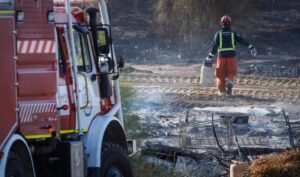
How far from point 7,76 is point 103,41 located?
1.83 metres

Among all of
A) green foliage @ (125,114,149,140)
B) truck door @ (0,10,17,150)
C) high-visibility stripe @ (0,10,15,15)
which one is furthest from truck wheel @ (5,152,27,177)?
green foliage @ (125,114,149,140)

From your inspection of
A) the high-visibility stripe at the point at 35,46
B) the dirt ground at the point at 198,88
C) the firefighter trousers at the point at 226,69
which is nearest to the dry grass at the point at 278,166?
the high-visibility stripe at the point at 35,46

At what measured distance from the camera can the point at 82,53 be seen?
29.6 feet

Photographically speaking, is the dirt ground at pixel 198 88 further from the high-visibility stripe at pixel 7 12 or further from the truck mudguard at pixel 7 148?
the truck mudguard at pixel 7 148

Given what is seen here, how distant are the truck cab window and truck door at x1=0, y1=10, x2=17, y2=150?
130 centimetres

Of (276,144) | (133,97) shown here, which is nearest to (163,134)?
(133,97)

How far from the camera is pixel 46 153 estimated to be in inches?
329

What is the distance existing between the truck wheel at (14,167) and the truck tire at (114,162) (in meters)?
1.58

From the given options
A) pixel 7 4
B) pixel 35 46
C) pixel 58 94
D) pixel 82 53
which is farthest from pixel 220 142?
pixel 7 4

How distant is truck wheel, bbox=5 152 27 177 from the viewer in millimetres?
7250

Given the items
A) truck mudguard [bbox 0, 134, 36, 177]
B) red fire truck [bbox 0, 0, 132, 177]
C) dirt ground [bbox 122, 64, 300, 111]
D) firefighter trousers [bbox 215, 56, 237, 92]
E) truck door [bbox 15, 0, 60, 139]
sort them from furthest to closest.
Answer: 1. firefighter trousers [bbox 215, 56, 237, 92]
2. dirt ground [bbox 122, 64, 300, 111]
3. truck door [bbox 15, 0, 60, 139]
4. red fire truck [bbox 0, 0, 132, 177]
5. truck mudguard [bbox 0, 134, 36, 177]

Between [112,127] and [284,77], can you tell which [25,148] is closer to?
[112,127]

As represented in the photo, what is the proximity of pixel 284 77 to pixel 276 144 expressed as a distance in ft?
33.8

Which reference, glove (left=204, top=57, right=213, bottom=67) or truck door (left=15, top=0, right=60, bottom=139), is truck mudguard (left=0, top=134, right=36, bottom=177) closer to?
truck door (left=15, top=0, right=60, bottom=139)
